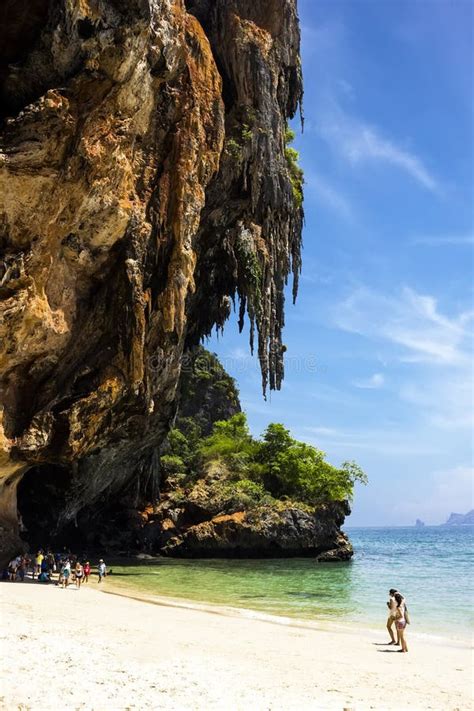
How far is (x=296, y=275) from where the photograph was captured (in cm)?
2627

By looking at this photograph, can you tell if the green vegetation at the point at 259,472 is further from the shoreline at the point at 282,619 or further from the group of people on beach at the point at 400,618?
the group of people on beach at the point at 400,618

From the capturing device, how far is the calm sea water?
14859 millimetres

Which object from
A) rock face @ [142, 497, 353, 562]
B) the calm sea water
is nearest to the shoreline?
the calm sea water

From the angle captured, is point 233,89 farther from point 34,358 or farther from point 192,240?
point 34,358

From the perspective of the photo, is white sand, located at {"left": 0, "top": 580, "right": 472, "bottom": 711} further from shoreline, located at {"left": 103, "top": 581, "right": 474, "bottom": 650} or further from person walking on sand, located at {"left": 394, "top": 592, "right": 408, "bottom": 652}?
shoreline, located at {"left": 103, "top": 581, "right": 474, "bottom": 650}

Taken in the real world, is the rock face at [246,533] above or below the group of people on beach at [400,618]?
below

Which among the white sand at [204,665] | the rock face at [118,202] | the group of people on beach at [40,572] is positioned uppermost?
the rock face at [118,202]

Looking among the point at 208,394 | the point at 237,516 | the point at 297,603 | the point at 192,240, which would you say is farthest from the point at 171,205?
the point at 208,394

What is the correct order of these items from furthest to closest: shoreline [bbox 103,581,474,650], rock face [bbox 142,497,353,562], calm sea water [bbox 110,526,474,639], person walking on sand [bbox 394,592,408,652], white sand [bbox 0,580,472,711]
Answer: rock face [bbox 142,497,353,562], calm sea water [bbox 110,526,474,639], shoreline [bbox 103,581,474,650], person walking on sand [bbox 394,592,408,652], white sand [bbox 0,580,472,711]

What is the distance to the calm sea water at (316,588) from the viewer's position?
14.9m

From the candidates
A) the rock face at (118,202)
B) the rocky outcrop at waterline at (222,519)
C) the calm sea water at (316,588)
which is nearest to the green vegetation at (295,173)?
the rock face at (118,202)

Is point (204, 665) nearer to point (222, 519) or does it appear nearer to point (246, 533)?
point (246, 533)

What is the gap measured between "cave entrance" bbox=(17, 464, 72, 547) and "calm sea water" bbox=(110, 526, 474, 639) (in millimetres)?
4073

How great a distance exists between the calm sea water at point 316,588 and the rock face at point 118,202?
6.00 m
